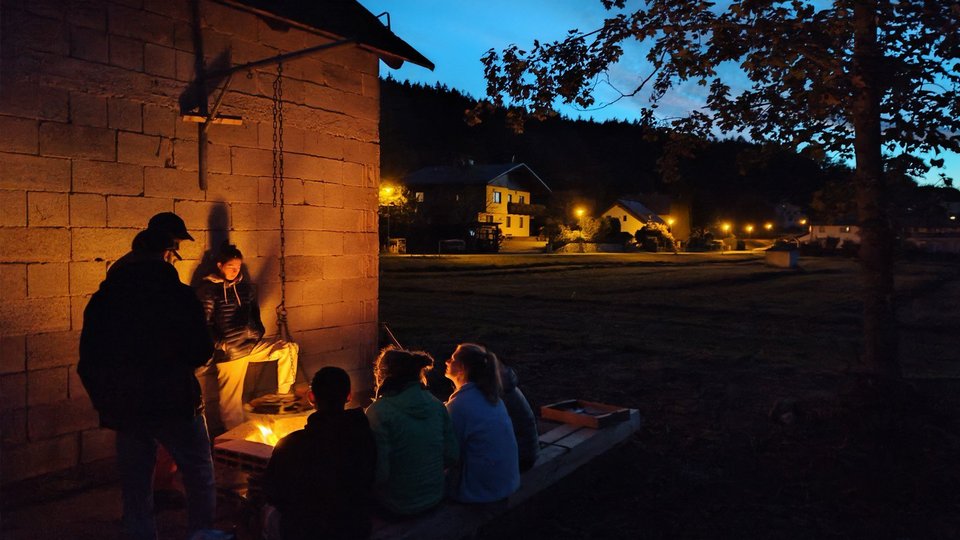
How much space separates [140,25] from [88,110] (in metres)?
0.81

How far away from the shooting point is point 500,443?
3.93m

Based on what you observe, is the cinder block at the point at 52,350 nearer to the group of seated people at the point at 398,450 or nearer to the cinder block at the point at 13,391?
the cinder block at the point at 13,391

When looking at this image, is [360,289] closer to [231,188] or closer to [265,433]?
[231,188]

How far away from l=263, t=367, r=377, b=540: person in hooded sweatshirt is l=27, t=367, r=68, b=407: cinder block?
252cm

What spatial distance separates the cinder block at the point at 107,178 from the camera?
16.2 ft

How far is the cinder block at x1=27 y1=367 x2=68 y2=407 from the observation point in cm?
471

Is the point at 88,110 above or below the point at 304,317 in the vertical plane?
above

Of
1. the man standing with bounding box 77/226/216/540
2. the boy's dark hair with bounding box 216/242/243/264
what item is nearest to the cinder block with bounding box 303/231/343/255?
the boy's dark hair with bounding box 216/242/243/264

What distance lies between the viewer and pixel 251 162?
613 centimetres

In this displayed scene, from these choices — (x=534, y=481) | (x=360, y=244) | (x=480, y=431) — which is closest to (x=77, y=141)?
(x=360, y=244)

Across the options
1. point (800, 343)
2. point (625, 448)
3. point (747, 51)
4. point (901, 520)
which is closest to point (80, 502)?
point (625, 448)

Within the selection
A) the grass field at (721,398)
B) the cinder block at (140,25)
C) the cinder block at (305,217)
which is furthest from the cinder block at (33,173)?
the grass field at (721,398)

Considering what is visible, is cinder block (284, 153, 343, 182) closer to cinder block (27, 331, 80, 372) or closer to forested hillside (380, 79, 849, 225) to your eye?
cinder block (27, 331, 80, 372)

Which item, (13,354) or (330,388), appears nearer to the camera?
(330,388)
